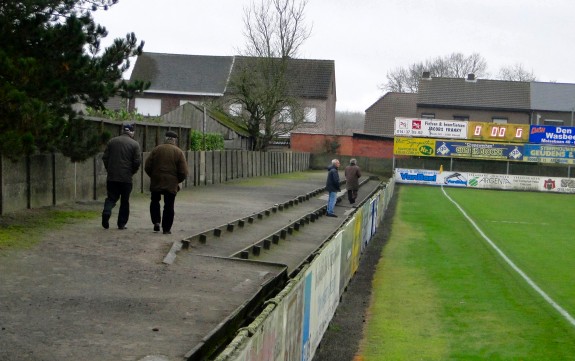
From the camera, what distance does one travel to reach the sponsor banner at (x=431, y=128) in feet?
209

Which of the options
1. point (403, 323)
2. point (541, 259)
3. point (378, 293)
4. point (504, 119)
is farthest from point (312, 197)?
point (504, 119)

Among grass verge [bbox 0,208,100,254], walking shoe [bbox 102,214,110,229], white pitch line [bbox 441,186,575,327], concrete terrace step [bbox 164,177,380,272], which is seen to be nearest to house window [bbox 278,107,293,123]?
white pitch line [bbox 441,186,575,327]

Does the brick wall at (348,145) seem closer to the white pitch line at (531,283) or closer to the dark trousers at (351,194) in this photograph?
the dark trousers at (351,194)

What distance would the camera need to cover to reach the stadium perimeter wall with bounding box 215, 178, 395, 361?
6.10m

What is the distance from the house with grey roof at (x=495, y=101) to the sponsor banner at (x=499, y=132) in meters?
19.0

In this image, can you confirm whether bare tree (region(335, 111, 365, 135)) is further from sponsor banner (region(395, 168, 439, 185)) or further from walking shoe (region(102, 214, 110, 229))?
walking shoe (region(102, 214, 110, 229))

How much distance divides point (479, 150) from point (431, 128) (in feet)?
12.9

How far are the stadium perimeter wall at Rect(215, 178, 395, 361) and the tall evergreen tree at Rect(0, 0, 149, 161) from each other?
530cm

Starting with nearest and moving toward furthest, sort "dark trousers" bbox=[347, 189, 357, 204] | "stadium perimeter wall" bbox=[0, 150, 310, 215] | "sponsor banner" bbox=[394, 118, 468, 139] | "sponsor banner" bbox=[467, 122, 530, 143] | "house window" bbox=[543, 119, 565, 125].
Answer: "stadium perimeter wall" bbox=[0, 150, 310, 215], "dark trousers" bbox=[347, 189, 357, 204], "sponsor banner" bbox=[467, 122, 530, 143], "sponsor banner" bbox=[394, 118, 468, 139], "house window" bbox=[543, 119, 565, 125]

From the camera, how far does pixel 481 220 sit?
3566cm

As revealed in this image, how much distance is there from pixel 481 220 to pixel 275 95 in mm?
24998

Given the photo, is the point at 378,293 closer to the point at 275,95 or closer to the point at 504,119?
the point at 275,95

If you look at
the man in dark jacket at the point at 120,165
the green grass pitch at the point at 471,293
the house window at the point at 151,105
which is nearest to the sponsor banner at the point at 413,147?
the house window at the point at 151,105

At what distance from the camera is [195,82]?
249 feet
